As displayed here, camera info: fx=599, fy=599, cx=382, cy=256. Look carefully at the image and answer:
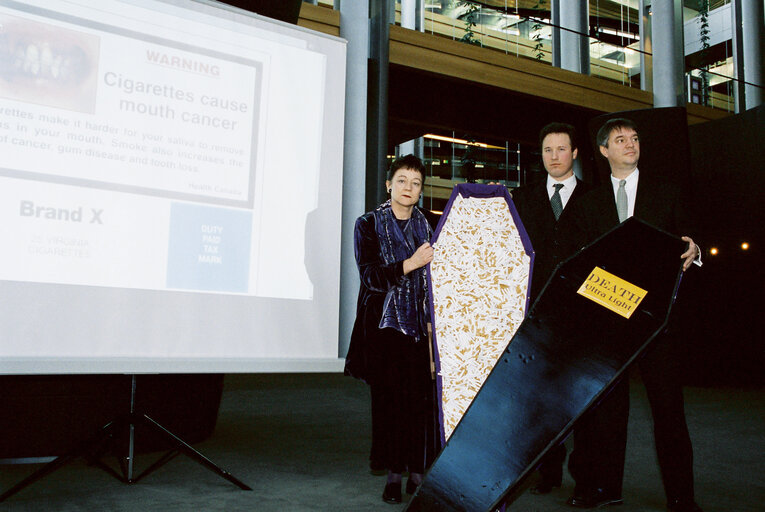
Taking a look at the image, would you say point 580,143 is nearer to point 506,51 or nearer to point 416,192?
point 506,51

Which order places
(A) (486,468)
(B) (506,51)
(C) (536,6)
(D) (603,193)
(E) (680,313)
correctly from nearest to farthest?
(A) (486,468), (E) (680,313), (D) (603,193), (B) (506,51), (C) (536,6)

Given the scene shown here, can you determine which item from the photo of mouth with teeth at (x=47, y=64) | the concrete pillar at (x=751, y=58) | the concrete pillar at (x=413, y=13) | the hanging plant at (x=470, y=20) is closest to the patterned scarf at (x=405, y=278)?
the photo of mouth with teeth at (x=47, y=64)

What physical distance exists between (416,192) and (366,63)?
290cm

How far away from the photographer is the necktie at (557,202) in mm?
2281

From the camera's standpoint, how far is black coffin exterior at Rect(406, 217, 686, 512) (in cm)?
147

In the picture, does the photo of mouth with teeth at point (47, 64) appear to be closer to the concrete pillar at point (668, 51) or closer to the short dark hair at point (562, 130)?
the short dark hair at point (562, 130)

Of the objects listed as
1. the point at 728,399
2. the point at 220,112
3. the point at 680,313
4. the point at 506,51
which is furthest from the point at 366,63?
the point at 728,399

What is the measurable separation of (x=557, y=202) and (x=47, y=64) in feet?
6.10

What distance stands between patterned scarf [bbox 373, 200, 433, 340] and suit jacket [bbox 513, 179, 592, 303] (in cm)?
40

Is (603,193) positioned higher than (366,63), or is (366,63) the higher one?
(366,63)

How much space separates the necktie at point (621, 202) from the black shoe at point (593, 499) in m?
0.95

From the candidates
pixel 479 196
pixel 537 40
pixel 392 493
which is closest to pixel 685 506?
pixel 392 493

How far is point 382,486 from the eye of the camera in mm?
2285

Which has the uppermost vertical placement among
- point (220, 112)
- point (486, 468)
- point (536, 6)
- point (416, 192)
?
point (536, 6)
